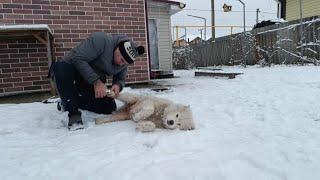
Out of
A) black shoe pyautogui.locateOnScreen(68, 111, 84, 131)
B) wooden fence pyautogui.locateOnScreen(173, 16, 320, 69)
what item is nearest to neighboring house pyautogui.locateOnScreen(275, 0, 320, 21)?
wooden fence pyautogui.locateOnScreen(173, 16, 320, 69)

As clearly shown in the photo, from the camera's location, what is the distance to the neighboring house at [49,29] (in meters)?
6.10

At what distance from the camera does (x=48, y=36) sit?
5.79 meters

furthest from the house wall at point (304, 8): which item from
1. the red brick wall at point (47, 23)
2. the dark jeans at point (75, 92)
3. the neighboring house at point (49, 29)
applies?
the dark jeans at point (75, 92)

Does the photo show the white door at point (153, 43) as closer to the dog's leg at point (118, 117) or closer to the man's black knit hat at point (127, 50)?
the dog's leg at point (118, 117)

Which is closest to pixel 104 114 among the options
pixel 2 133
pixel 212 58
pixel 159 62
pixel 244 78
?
pixel 2 133

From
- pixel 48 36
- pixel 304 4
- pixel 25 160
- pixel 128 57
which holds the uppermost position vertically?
pixel 304 4

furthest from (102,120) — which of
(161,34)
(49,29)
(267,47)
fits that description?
(267,47)

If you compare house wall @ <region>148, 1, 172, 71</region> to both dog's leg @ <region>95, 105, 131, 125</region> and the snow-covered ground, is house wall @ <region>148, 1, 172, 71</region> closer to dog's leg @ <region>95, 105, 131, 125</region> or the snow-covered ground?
the snow-covered ground

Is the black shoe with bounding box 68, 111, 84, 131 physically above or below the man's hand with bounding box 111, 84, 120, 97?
below

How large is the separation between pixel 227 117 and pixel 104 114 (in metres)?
1.35

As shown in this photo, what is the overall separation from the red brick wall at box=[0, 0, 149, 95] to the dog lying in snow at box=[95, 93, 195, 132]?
10.2ft

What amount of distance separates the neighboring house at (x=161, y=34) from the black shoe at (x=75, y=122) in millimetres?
7210

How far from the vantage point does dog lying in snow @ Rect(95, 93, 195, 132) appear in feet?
10.6

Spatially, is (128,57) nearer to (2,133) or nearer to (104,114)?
(104,114)
